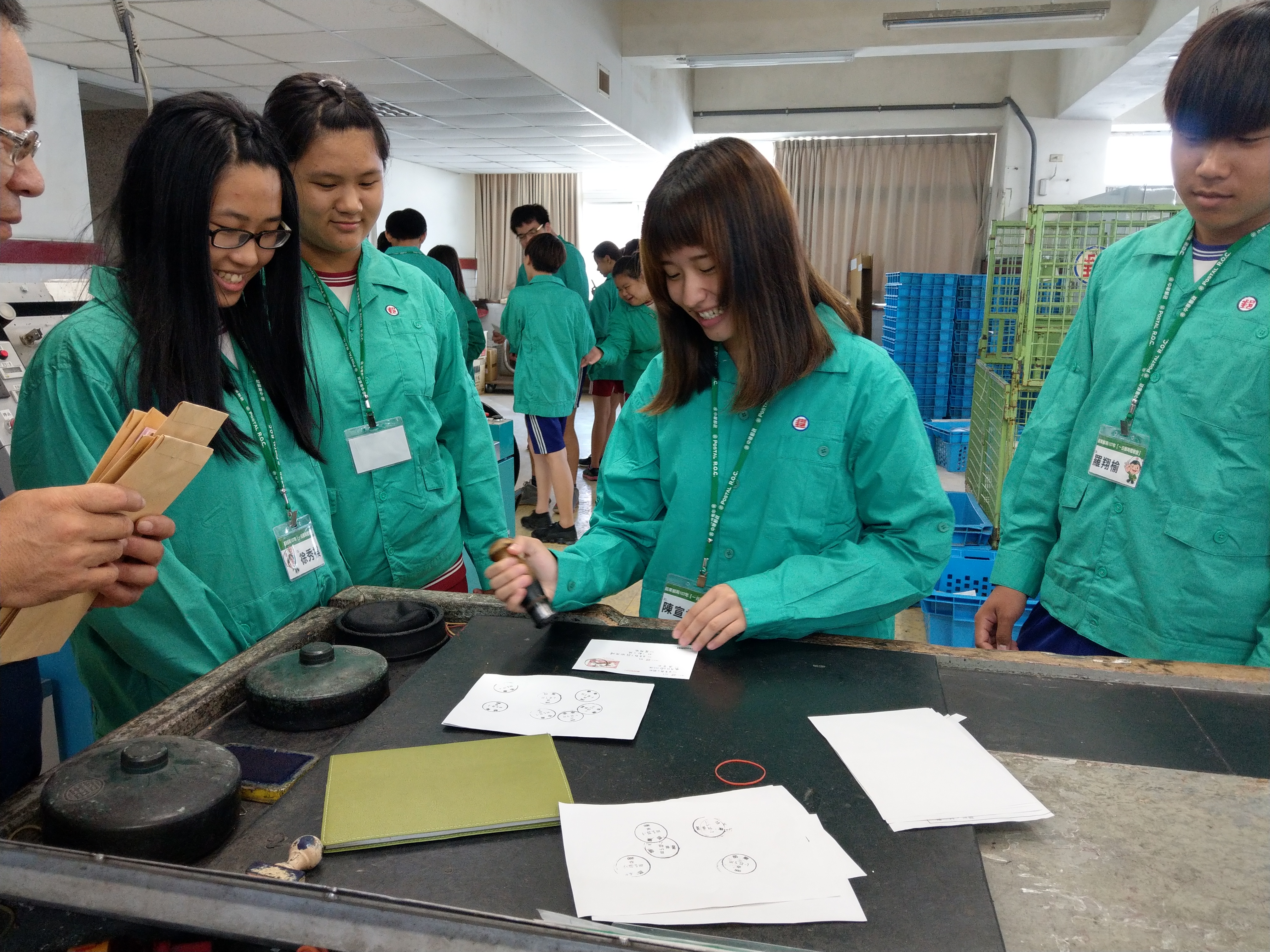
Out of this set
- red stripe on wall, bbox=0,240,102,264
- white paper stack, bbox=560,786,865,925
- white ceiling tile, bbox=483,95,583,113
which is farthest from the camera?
white ceiling tile, bbox=483,95,583,113

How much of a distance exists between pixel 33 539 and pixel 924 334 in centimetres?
704

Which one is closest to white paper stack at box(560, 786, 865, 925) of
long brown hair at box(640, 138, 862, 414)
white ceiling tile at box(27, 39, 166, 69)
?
long brown hair at box(640, 138, 862, 414)

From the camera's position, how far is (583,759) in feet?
3.21

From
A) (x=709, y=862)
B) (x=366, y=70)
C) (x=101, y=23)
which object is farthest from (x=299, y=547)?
(x=366, y=70)

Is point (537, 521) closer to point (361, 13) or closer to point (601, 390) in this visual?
point (601, 390)

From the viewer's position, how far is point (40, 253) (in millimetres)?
4648

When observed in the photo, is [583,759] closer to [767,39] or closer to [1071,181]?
[767,39]

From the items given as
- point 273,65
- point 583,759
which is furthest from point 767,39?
point 583,759

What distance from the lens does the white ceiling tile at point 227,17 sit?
13.8ft

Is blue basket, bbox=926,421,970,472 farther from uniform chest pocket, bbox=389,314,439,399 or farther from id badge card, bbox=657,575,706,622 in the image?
id badge card, bbox=657,575,706,622

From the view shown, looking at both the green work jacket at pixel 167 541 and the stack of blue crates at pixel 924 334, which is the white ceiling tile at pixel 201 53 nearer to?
the green work jacket at pixel 167 541

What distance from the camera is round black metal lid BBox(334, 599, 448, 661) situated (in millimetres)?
1262

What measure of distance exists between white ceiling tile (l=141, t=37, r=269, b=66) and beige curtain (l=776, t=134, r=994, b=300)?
20.0 ft

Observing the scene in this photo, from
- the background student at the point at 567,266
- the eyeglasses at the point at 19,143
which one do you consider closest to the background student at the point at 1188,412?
the eyeglasses at the point at 19,143
